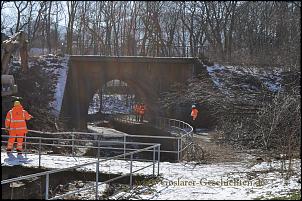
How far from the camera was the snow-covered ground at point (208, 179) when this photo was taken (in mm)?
9711

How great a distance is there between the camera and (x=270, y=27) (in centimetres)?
4819

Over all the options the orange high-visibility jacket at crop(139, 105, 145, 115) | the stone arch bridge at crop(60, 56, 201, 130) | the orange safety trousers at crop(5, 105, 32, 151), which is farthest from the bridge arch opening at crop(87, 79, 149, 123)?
the orange safety trousers at crop(5, 105, 32, 151)

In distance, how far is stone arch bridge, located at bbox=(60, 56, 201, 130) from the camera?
35156mm

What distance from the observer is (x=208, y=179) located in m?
11.8

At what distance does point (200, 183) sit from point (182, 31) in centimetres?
4986

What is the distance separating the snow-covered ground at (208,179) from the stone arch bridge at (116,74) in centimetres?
1994

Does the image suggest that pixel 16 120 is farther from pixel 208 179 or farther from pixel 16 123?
pixel 208 179

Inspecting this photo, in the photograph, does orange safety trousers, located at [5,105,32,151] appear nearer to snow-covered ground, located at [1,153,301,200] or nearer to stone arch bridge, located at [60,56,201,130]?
snow-covered ground, located at [1,153,301,200]

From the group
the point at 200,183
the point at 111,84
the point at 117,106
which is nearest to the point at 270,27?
the point at 117,106

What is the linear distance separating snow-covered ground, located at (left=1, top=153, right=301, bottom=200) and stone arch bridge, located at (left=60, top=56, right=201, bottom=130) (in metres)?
19.9

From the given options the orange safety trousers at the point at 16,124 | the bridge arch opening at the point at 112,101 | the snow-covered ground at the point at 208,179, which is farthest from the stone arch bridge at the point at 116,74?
the snow-covered ground at the point at 208,179

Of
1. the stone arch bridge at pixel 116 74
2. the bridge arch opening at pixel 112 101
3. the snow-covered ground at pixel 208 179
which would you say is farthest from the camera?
the bridge arch opening at pixel 112 101

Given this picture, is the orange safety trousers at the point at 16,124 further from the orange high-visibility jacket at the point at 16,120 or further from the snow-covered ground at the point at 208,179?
the snow-covered ground at the point at 208,179

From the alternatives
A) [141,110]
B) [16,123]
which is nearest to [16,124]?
[16,123]
